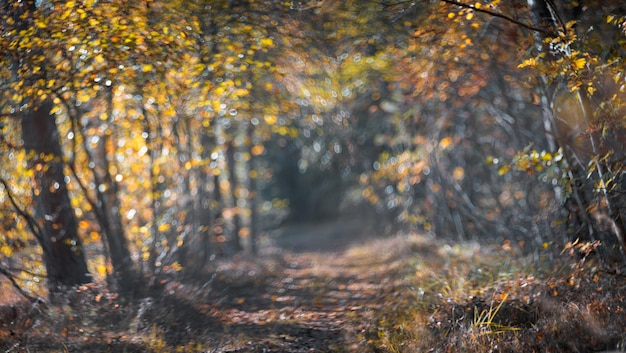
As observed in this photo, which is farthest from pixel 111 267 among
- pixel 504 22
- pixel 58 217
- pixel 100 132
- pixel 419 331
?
pixel 504 22

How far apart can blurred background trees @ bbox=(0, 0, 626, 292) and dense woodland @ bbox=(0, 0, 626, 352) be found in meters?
0.04

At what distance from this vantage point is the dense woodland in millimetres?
9133

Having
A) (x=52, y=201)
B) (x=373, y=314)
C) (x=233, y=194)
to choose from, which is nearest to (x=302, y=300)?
(x=373, y=314)

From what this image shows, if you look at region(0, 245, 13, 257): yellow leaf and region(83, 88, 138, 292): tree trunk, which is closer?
region(0, 245, 13, 257): yellow leaf

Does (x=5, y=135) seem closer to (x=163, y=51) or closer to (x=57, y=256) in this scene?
(x=57, y=256)

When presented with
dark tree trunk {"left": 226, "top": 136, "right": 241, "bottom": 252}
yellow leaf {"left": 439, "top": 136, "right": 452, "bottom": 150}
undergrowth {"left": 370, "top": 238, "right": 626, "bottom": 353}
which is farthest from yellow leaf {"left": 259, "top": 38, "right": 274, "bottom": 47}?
dark tree trunk {"left": 226, "top": 136, "right": 241, "bottom": 252}

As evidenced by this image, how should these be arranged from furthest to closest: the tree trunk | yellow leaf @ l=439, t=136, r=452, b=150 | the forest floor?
yellow leaf @ l=439, t=136, r=452, b=150 → the tree trunk → the forest floor

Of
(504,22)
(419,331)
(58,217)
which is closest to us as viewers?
(419,331)

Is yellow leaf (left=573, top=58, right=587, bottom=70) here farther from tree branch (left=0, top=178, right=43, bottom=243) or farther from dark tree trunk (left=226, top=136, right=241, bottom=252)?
dark tree trunk (left=226, top=136, right=241, bottom=252)

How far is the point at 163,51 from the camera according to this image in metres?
10.1

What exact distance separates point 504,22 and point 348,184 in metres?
22.8

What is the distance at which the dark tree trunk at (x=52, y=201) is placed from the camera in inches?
439

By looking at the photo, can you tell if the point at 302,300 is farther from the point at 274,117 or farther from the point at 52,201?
the point at 52,201

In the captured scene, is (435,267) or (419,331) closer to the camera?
(419,331)
